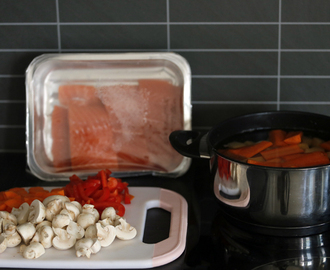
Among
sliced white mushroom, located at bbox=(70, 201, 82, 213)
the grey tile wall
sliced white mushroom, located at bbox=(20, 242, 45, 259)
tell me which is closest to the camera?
sliced white mushroom, located at bbox=(20, 242, 45, 259)

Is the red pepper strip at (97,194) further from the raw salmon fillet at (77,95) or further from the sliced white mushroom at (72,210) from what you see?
the raw salmon fillet at (77,95)

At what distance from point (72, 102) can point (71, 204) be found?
425 millimetres

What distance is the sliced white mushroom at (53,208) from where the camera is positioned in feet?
2.91

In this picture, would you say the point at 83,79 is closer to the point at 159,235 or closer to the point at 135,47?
the point at 135,47

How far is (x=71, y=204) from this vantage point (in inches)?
35.6

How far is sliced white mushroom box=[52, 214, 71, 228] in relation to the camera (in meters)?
0.85

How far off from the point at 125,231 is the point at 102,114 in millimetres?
457

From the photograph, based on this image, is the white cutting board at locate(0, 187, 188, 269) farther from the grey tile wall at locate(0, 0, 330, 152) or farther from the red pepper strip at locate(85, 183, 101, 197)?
the grey tile wall at locate(0, 0, 330, 152)

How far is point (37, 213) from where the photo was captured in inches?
34.2

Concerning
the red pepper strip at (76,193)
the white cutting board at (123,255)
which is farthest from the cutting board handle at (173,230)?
the red pepper strip at (76,193)

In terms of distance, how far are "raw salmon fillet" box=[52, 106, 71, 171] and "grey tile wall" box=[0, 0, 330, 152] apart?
0.63 ft

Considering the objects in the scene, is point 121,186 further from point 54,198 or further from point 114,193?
point 54,198

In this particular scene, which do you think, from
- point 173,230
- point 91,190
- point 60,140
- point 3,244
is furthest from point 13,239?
point 60,140

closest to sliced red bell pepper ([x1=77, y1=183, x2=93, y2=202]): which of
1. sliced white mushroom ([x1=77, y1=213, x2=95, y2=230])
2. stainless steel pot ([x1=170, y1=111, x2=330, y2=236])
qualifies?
sliced white mushroom ([x1=77, y1=213, x2=95, y2=230])
